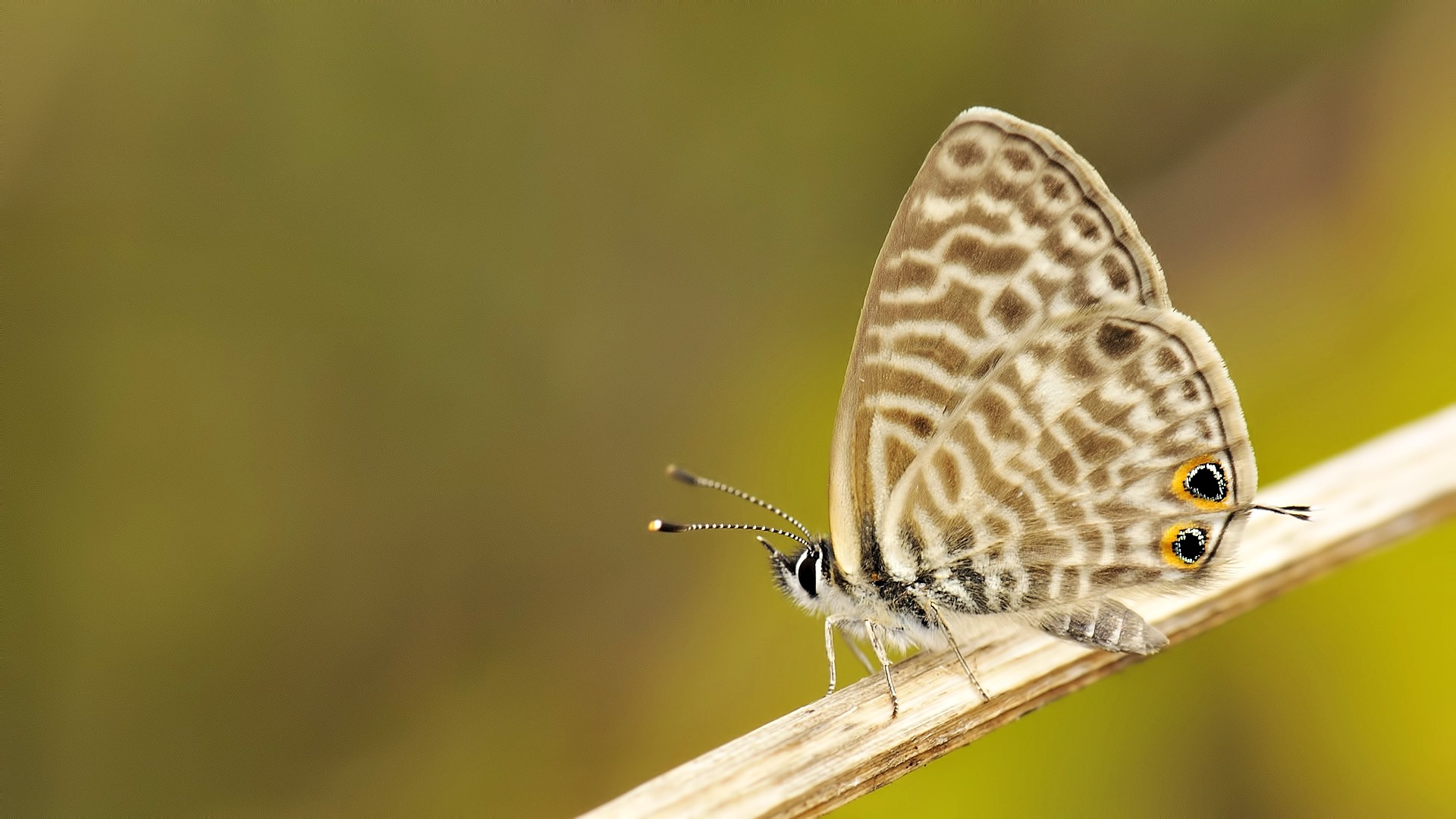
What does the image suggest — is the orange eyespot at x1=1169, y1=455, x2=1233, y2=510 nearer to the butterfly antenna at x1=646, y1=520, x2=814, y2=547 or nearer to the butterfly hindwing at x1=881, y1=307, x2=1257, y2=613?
the butterfly hindwing at x1=881, y1=307, x2=1257, y2=613

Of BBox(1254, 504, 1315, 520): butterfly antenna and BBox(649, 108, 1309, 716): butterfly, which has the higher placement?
BBox(649, 108, 1309, 716): butterfly

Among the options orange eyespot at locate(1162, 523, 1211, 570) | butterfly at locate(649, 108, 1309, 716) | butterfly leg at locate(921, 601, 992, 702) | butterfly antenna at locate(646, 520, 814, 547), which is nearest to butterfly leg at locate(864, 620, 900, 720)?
butterfly at locate(649, 108, 1309, 716)

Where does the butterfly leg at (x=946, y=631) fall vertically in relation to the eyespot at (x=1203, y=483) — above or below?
below

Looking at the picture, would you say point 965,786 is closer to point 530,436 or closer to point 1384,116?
point 530,436

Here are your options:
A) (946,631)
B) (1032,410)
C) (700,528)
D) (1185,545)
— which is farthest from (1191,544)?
(700,528)

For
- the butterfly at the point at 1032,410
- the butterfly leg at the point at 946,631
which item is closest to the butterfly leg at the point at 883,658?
the butterfly at the point at 1032,410

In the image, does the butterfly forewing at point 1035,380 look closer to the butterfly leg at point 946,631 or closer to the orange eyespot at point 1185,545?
the orange eyespot at point 1185,545

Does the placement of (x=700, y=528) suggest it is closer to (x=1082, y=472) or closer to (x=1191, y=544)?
(x=1082, y=472)

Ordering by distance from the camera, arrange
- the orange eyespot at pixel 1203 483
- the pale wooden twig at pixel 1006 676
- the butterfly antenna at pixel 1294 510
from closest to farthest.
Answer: the pale wooden twig at pixel 1006 676 < the butterfly antenna at pixel 1294 510 < the orange eyespot at pixel 1203 483
